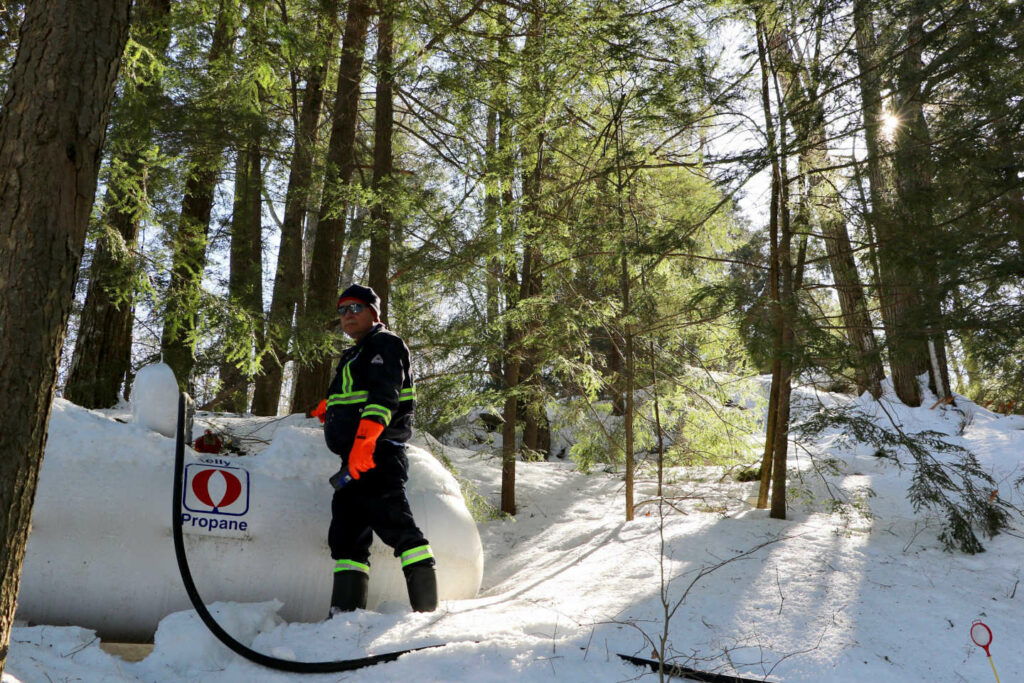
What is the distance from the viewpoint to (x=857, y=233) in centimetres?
592

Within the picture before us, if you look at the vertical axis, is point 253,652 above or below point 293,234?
below

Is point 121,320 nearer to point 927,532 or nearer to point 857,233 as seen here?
point 857,233

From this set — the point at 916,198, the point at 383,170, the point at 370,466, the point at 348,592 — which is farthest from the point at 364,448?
the point at 916,198

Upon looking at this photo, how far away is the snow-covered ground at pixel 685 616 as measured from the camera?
3414mm

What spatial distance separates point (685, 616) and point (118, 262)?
4939 mm

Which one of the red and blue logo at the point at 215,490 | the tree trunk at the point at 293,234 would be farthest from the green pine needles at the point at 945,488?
the tree trunk at the point at 293,234

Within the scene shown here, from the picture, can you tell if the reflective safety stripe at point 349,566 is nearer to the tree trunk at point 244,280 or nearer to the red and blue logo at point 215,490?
the red and blue logo at point 215,490

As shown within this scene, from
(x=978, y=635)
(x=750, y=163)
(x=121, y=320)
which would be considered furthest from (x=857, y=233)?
(x=121, y=320)

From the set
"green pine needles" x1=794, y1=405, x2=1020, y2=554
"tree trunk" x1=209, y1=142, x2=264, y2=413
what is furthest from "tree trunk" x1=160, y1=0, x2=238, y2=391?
"green pine needles" x1=794, y1=405, x2=1020, y2=554

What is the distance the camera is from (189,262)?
639 centimetres

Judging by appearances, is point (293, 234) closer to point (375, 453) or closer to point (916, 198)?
point (375, 453)

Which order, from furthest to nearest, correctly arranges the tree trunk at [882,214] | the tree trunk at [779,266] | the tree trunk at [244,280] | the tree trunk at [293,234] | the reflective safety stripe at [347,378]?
the tree trunk at [293,234]
the tree trunk at [244,280]
the tree trunk at [779,266]
the tree trunk at [882,214]
the reflective safety stripe at [347,378]

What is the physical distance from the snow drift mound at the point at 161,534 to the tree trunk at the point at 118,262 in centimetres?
159

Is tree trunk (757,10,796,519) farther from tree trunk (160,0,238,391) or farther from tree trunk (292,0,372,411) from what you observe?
tree trunk (160,0,238,391)
